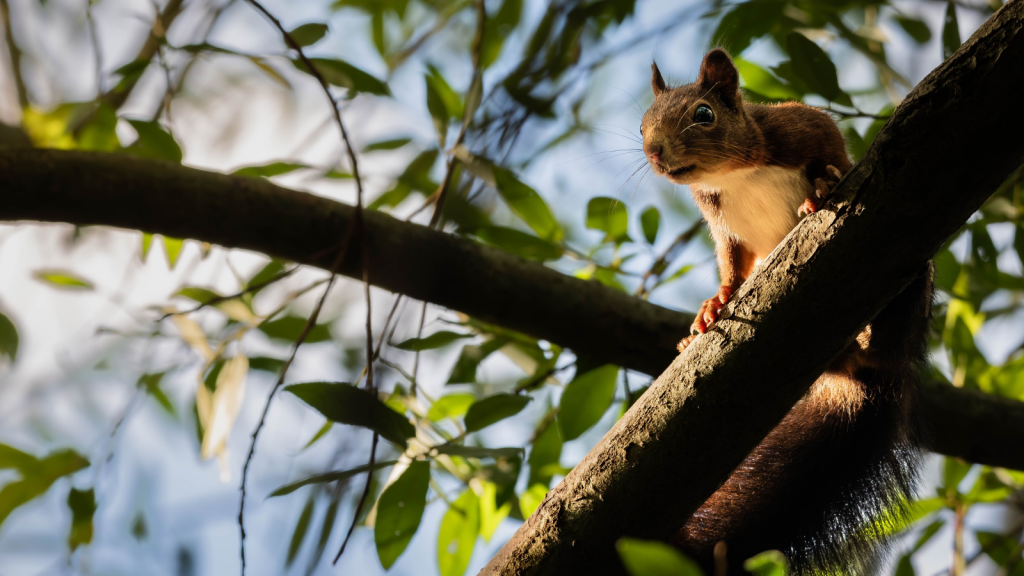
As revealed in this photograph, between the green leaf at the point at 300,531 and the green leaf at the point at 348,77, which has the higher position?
the green leaf at the point at 348,77

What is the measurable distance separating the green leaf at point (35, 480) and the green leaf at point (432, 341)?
0.82m

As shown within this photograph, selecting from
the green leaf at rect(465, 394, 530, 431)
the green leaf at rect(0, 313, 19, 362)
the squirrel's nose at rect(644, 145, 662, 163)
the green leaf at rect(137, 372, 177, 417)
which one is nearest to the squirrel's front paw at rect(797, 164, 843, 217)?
the squirrel's nose at rect(644, 145, 662, 163)

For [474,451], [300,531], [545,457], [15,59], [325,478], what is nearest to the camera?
[325,478]

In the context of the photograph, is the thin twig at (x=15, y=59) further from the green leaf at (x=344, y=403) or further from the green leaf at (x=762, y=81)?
the green leaf at (x=762, y=81)

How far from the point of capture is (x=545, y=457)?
169cm

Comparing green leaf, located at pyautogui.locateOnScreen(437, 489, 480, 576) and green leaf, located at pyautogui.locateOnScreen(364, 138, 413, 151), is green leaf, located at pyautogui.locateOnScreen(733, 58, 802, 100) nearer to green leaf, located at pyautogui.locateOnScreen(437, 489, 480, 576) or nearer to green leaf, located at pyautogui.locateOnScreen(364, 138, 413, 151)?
green leaf, located at pyautogui.locateOnScreen(364, 138, 413, 151)

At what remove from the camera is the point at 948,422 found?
1685 mm

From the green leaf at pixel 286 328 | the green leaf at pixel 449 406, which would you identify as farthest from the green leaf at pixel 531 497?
the green leaf at pixel 286 328

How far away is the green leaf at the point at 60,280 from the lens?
1.77 m

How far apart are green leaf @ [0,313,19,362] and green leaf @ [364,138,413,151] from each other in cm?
100

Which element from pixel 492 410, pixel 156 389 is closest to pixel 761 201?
pixel 492 410

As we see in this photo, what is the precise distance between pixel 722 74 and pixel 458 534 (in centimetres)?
116

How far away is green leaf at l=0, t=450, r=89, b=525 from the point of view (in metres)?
1.52

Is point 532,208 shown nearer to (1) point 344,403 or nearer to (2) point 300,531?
(1) point 344,403
